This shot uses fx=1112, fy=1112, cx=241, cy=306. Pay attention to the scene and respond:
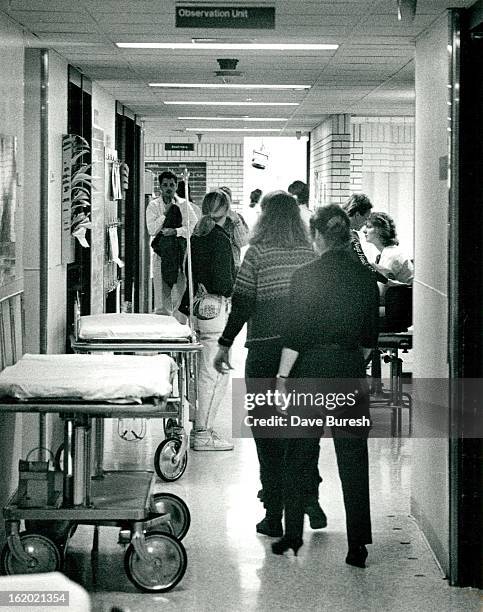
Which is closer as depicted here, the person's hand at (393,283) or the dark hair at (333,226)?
the dark hair at (333,226)

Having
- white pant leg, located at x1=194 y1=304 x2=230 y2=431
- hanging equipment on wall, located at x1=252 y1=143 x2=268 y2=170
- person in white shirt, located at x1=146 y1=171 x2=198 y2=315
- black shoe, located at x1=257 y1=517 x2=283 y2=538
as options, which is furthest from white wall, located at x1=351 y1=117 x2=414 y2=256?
black shoe, located at x1=257 y1=517 x2=283 y2=538

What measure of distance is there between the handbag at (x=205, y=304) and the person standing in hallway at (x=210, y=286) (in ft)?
0.07

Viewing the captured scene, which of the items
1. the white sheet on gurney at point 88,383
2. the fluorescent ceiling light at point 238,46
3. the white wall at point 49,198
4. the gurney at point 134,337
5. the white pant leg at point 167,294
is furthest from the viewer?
the white pant leg at point 167,294

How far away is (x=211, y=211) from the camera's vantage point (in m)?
7.21

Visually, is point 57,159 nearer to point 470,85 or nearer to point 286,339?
point 286,339

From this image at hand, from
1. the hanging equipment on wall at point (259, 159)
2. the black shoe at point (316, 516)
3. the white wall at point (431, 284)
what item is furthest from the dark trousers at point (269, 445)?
the hanging equipment on wall at point (259, 159)

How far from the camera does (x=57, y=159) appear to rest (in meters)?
6.67

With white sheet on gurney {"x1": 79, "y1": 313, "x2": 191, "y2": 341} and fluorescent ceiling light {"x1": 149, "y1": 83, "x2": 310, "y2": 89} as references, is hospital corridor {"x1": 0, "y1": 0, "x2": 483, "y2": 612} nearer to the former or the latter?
white sheet on gurney {"x1": 79, "y1": 313, "x2": 191, "y2": 341}

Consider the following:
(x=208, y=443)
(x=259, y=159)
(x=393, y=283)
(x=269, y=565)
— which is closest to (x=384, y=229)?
(x=393, y=283)

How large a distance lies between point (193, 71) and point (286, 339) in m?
3.36

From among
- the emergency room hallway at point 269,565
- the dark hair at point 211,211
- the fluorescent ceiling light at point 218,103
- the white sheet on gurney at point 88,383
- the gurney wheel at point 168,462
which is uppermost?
the fluorescent ceiling light at point 218,103

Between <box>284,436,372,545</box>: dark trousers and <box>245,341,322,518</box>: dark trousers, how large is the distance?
139mm

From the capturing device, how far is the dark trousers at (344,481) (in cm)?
470

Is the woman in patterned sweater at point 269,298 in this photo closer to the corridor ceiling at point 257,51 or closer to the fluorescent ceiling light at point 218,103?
the corridor ceiling at point 257,51
